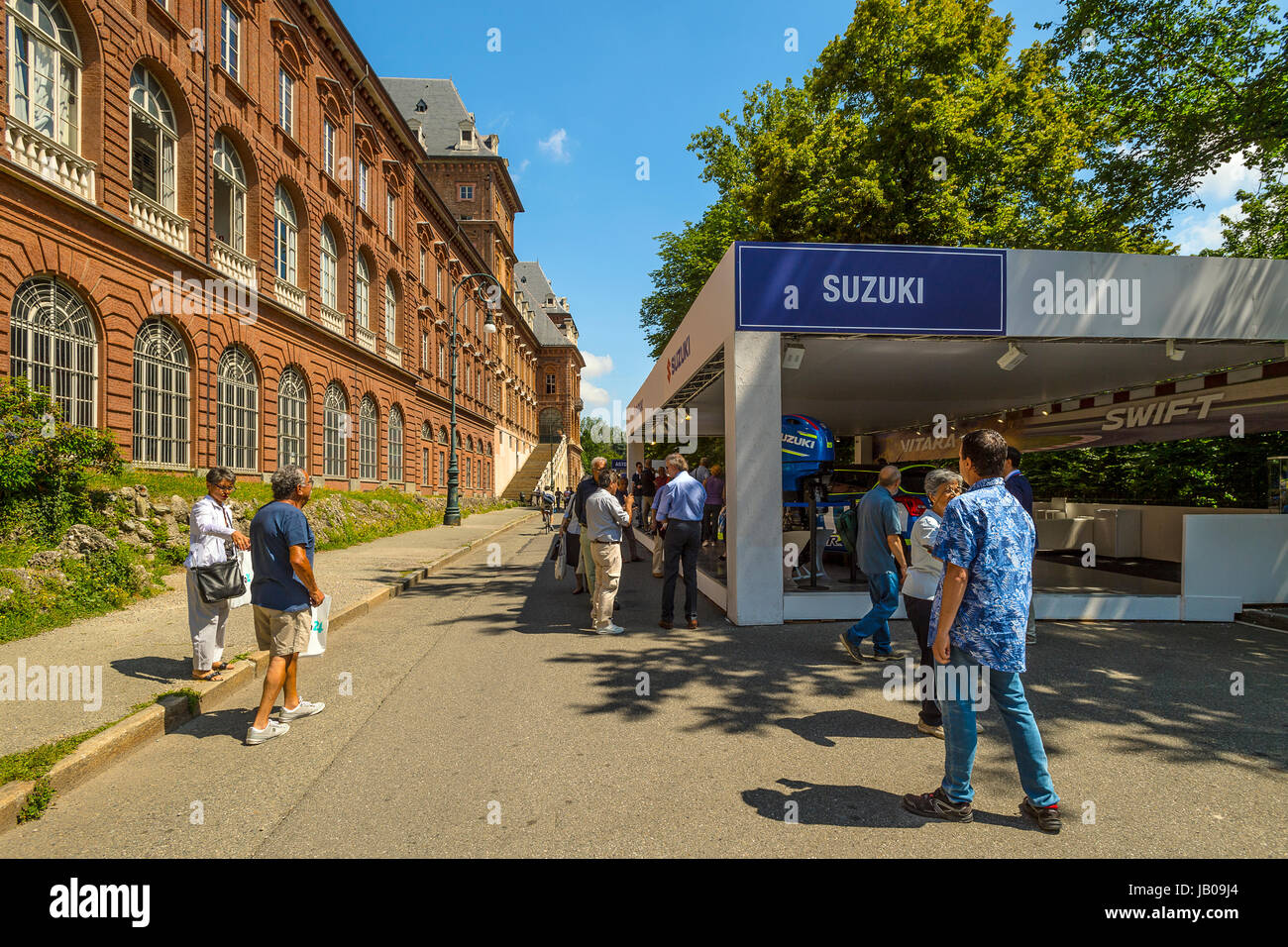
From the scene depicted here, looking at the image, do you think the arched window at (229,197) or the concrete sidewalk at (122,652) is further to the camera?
the arched window at (229,197)

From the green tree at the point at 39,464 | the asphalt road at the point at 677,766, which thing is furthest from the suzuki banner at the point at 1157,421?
the green tree at the point at 39,464

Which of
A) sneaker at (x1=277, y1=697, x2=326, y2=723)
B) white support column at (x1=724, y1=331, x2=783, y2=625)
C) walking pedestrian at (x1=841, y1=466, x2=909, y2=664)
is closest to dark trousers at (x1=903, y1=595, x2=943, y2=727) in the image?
walking pedestrian at (x1=841, y1=466, x2=909, y2=664)

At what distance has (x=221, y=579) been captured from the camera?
537 cm

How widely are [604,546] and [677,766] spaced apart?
3816 mm

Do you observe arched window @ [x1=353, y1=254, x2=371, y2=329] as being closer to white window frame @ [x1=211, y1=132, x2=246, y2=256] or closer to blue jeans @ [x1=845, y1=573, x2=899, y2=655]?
white window frame @ [x1=211, y1=132, x2=246, y2=256]

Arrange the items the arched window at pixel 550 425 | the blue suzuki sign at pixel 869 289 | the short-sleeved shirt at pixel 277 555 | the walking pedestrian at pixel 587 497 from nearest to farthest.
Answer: the short-sleeved shirt at pixel 277 555 → the walking pedestrian at pixel 587 497 → the blue suzuki sign at pixel 869 289 → the arched window at pixel 550 425

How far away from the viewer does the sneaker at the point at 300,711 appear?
16.1 feet

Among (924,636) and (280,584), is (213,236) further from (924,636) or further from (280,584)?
(924,636)

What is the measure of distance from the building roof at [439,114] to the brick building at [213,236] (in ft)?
87.5

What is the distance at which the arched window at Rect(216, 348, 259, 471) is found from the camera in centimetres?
1667

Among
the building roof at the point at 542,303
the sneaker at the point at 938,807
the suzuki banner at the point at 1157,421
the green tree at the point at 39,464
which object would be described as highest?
the building roof at the point at 542,303

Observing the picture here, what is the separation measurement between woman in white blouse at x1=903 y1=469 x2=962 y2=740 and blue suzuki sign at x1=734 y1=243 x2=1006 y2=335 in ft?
13.1

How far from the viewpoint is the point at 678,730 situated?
475 centimetres

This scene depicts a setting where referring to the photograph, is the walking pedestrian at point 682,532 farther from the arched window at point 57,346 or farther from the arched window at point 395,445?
the arched window at point 395,445
